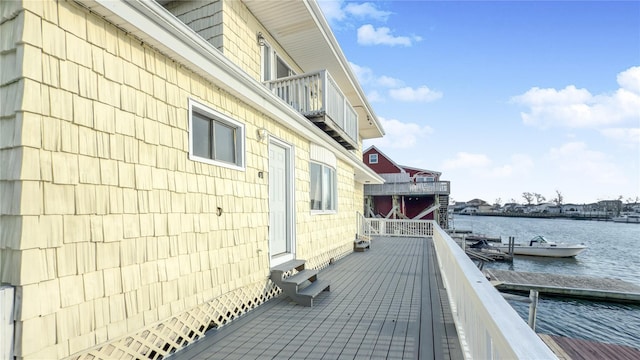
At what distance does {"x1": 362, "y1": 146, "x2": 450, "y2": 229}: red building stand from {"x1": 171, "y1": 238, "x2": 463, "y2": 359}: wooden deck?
16997 mm

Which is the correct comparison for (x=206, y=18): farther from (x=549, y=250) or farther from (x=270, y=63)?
(x=549, y=250)

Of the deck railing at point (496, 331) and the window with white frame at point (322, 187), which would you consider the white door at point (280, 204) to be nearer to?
the window with white frame at point (322, 187)

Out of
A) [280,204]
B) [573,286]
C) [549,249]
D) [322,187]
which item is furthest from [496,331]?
[549,249]

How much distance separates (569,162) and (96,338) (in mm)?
58319

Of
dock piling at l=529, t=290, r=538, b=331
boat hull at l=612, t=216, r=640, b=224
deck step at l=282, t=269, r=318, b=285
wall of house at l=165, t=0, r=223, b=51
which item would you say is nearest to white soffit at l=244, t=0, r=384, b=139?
wall of house at l=165, t=0, r=223, b=51

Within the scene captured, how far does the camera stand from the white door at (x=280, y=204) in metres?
4.98

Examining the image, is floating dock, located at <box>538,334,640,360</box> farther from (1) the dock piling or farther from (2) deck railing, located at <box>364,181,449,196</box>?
(2) deck railing, located at <box>364,181,449,196</box>

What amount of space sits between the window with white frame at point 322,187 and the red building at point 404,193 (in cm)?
1470

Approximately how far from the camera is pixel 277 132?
16.5ft

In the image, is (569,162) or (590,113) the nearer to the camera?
(590,113)

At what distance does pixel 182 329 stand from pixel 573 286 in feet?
45.6

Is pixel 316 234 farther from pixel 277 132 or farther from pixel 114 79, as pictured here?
pixel 114 79

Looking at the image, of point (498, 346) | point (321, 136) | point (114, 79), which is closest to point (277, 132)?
point (321, 136)

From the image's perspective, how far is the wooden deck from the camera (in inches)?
117
